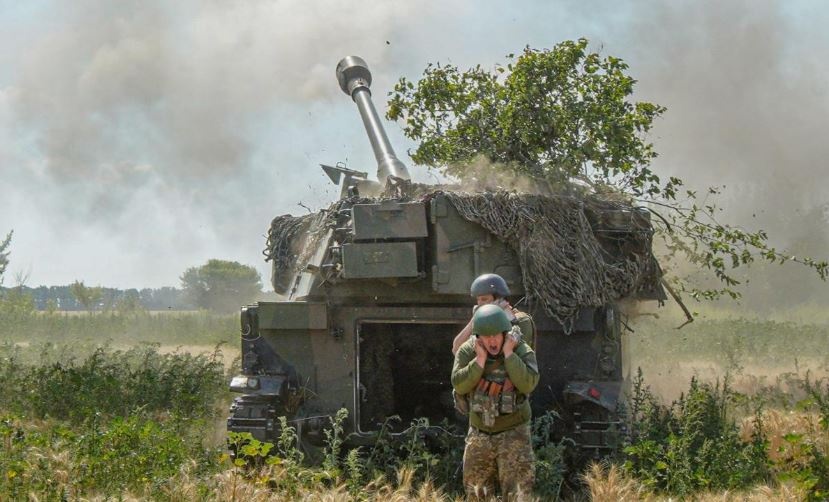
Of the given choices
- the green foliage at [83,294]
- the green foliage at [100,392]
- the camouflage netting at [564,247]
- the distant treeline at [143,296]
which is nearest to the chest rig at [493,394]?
the camouflage netting at [564,247]

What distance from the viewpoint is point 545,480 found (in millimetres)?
7926

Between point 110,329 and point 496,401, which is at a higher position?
point 110,329

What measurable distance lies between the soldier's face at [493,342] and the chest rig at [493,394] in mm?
120

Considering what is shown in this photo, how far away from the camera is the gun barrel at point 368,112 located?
1210 centimetres

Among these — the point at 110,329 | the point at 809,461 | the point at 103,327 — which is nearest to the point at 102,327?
the point at 103,327

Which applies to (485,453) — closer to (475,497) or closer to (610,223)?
(475,497)

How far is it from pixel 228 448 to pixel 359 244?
1.95 metres

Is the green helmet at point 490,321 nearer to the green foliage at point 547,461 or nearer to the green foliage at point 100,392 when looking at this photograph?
the green foliage at point 547,461

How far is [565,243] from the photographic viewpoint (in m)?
8.96

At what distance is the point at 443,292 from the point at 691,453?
2.43m

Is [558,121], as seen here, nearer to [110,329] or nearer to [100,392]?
[100,392]

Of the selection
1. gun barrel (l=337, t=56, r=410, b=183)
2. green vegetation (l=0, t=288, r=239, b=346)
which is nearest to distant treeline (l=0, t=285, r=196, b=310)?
green vegetation (l=0, t=288, r=239, b=346)

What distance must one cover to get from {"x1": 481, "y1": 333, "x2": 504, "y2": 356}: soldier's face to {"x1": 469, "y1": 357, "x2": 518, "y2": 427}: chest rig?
120 millimetres

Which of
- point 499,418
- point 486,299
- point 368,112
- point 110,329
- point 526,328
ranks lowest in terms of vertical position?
point 499,418
